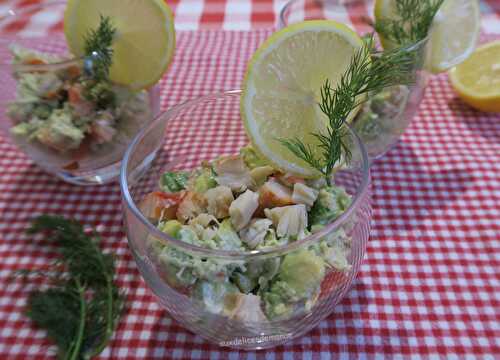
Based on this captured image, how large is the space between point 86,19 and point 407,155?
3.12 ft

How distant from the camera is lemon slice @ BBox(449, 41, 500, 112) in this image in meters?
1.33

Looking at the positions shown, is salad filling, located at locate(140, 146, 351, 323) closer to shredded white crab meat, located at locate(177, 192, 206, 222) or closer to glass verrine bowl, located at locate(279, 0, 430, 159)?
shredded white crab meat, located at locate(177, 192, 206, 222)

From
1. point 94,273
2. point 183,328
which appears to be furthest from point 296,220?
point 94,273

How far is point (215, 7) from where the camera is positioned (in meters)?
2.06

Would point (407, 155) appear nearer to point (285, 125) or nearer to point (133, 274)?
point (285, 125)

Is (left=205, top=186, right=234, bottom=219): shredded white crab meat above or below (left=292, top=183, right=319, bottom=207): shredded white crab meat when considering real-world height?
below

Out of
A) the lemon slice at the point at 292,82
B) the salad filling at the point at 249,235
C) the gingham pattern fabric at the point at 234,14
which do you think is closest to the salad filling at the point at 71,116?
the salad filling at the point at 249,235

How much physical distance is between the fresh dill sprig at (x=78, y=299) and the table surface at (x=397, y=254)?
0.10ft

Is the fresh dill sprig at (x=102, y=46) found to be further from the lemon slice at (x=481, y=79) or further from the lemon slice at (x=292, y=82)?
the lemon slice at (x=481, y=79)

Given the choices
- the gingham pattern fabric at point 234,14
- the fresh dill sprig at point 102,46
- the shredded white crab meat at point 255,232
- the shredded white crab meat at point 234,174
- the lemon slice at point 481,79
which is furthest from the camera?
the gingham pattern fabric at point 234,14

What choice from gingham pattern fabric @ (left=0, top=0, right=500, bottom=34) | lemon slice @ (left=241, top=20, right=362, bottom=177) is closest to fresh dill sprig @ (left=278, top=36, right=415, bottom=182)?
lemon slice @ (left=241, top=20, right=362, bottom=177)

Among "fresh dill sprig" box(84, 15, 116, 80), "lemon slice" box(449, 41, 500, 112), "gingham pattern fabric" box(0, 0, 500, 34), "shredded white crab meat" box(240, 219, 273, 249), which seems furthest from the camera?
"gingham pattern fabric" box(0, 0, 500, 34)

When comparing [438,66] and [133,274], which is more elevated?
[438,66]

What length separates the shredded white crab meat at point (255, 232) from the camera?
0.72 meters
